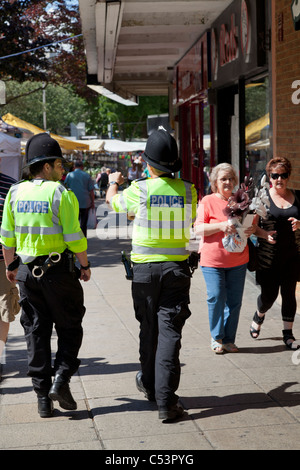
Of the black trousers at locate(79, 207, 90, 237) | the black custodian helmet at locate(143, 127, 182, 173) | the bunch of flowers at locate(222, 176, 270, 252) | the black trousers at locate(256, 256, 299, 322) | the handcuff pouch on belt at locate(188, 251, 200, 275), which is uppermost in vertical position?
the black custodian helmet at locate(143, 127, 182, 173)

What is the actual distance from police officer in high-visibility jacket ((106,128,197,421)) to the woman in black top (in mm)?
1795

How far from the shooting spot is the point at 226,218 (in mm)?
6441

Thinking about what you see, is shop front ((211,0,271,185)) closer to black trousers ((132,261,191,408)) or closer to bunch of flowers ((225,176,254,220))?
bunch of flowers ((225,176,254,220))

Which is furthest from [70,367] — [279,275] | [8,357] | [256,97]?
[256,97]

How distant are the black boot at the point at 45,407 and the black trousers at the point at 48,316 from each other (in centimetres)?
4

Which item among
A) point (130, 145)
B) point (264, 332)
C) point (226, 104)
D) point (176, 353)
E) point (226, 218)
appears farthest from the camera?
point (130, 145)

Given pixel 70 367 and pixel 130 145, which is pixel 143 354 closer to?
pixel 70 367

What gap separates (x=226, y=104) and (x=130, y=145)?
33.6m

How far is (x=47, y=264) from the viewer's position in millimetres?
4934

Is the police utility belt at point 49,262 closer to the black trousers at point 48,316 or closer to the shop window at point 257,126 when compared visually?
the black trousers at point 48,316

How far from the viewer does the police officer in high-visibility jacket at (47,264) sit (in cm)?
497

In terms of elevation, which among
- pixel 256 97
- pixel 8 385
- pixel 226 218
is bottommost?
pixel 8 385

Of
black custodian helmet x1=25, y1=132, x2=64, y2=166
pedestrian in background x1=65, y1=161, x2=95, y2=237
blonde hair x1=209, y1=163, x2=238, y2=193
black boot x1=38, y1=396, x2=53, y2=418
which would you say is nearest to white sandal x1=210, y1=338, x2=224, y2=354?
blonde hair x1=209, y1=163, x2=238, y2=193

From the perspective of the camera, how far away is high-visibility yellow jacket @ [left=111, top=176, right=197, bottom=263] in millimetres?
5074
